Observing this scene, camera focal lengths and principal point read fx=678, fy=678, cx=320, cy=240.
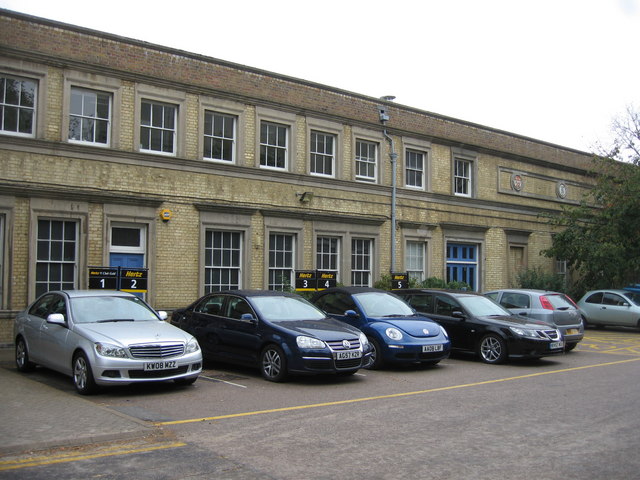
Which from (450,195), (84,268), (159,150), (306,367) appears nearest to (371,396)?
(306,367)

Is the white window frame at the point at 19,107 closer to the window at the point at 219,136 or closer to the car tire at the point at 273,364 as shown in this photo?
the window at the point at 219,136

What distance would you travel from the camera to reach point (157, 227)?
1734 centimetres

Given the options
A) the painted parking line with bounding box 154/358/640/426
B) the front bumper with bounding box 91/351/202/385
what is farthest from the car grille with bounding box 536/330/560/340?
the front bumper with bounding box 91/351/202/385

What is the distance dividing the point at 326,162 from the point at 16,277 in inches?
393

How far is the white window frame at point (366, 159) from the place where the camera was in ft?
73.3

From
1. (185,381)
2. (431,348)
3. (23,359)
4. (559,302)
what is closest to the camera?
(185,381)

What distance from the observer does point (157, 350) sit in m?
9.91

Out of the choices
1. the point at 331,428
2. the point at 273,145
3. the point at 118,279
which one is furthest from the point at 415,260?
the point at 331,428

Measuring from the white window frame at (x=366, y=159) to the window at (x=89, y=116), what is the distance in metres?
8.39

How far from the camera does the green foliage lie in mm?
26359

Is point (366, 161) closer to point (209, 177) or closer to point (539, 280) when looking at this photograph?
point (209, 177)

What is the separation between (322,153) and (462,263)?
7800mm

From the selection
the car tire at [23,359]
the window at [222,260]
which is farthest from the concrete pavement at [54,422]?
the window at [222,260]

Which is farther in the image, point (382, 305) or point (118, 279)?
point (118, 279)
